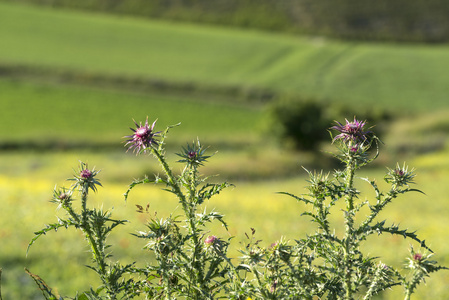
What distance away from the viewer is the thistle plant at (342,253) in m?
2.68

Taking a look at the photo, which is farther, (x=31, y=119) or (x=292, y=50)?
(x=292, y=50)

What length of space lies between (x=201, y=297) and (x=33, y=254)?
39.8 ft

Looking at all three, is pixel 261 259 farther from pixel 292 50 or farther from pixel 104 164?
pixel 292 50

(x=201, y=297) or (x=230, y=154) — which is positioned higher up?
(x=230, y=154)

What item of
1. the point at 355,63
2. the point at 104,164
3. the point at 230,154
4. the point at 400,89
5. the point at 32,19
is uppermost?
the point at 32,19

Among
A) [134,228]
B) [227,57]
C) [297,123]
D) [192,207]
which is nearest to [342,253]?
[192,207]

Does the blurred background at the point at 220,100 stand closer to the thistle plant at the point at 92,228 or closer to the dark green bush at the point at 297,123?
the dark green bush at the point at 297,123

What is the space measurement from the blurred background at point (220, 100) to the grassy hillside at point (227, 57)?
246 mm

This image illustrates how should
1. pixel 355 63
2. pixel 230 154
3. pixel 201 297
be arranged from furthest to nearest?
1. pixel 355 63
2. pixel 230 154
3. pixel 201 297

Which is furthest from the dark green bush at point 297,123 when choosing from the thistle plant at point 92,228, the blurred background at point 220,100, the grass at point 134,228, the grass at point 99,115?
the thistle plant at point 92,228

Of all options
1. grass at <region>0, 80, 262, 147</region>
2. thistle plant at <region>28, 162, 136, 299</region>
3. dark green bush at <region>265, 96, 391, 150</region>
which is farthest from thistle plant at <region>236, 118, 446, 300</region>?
grass at <region>0, 80, 262, 147</region>

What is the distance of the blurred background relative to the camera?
1969 centimetres

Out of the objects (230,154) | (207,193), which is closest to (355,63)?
(230,154)

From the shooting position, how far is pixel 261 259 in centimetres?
263
